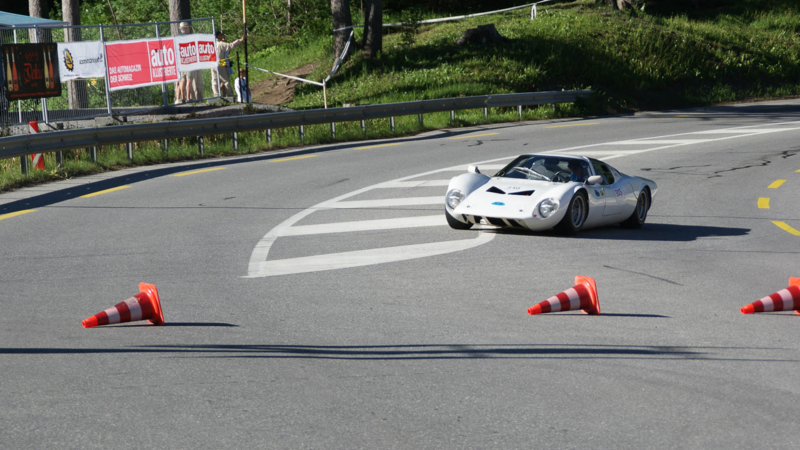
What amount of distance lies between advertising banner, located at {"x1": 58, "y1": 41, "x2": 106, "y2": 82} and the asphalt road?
7.77 m

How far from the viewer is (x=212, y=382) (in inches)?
211

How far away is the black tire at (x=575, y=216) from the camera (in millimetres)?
10636

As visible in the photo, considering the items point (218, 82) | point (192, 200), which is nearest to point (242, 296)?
point (192, 200)

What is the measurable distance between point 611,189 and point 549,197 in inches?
47.4

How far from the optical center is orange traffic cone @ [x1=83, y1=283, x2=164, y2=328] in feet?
21.7

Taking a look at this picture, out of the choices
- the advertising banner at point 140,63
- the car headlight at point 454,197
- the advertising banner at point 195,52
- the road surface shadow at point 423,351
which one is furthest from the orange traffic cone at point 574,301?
the advertising banner at point 195,52

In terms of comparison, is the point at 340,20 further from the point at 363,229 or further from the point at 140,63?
the point at 363,229

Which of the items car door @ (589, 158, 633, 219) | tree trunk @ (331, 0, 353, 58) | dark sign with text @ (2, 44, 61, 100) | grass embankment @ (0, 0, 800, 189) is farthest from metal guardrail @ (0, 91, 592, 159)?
car door @ (589, 158, 633, 219)

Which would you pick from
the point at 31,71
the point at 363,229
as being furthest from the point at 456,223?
the point at 31,71

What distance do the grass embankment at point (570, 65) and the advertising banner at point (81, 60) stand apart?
5.91 metres

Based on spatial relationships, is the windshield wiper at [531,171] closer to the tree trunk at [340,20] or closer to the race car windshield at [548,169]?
the race car windshield at [548,169]

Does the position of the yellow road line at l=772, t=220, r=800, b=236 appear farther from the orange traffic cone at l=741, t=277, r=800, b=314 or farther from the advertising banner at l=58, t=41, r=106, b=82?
the advertising banner at l=58, t=41, r=106, b=82

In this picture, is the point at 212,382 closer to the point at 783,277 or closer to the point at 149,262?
the point at 149,262

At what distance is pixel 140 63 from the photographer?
909 inches
